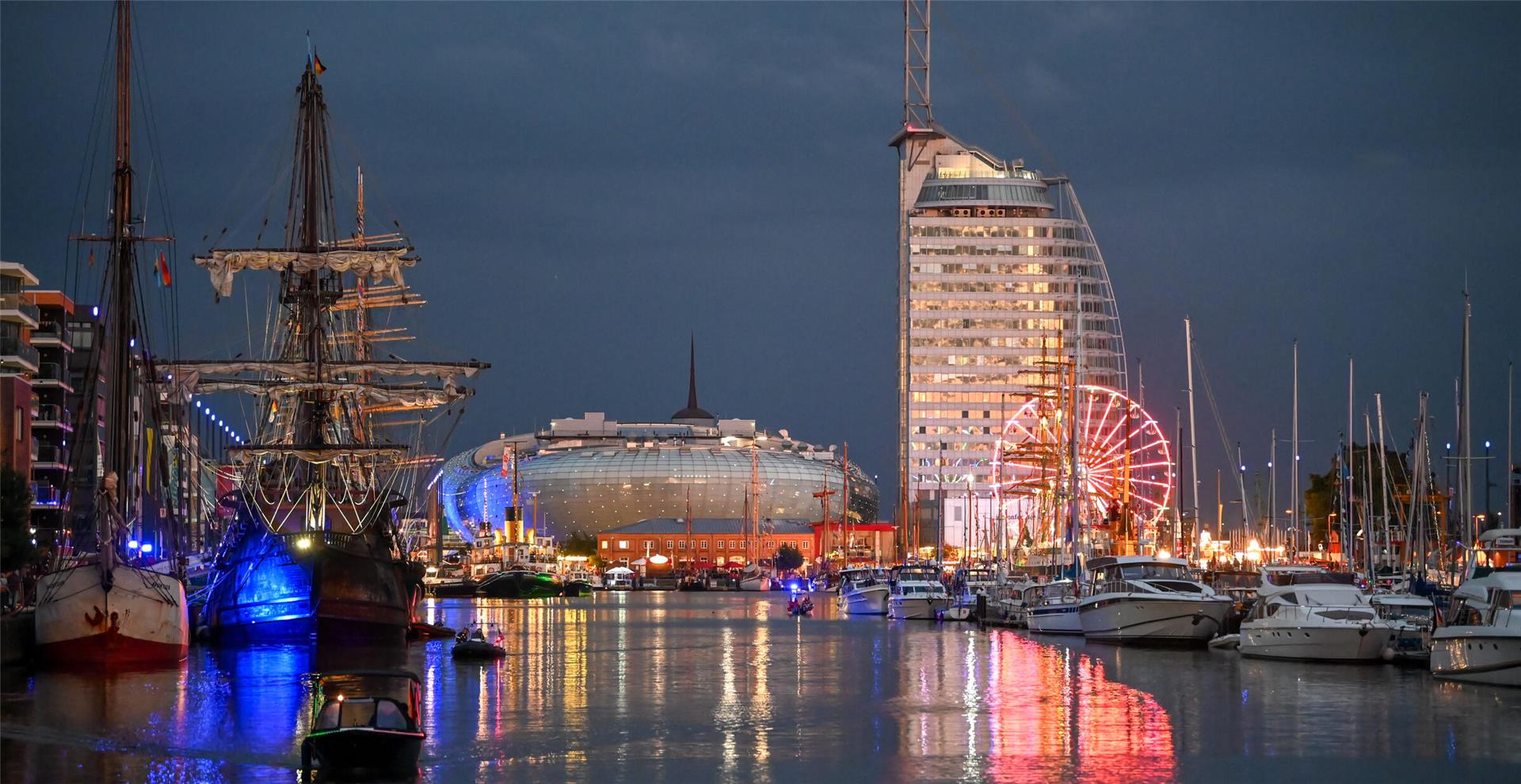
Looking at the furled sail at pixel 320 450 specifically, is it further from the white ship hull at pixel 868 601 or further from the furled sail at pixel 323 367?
the white ship hull at pixel 868 601

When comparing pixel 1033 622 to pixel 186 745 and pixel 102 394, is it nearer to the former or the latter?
pixel 186 745

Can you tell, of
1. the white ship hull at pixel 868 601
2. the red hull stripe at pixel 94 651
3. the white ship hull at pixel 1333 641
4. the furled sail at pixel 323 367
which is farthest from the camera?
the white ship hull at pixel 868 601

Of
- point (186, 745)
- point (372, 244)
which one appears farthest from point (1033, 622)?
point (186, 745)

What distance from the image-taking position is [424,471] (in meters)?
154

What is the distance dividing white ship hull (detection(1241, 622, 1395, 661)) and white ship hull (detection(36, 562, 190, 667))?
39.6m

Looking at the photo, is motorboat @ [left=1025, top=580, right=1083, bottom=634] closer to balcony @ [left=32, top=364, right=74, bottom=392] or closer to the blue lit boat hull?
the blue lit boat hull

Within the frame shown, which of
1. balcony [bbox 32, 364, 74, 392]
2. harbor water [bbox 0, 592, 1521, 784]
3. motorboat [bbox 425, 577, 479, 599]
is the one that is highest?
balcony [bbox 32, 364, 74, 392]

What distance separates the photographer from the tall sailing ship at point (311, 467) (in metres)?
78.4

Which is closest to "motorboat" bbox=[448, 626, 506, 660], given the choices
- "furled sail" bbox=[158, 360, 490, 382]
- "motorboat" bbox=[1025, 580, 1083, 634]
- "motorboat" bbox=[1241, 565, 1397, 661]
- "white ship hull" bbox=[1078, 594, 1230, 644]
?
"furled sail" bbox=[158, 360, 490, 382]

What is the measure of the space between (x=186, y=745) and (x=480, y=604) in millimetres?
107666

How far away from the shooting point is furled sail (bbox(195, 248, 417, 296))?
88.1m

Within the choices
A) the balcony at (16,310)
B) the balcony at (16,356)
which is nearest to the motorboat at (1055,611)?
the balcony at (16,356)

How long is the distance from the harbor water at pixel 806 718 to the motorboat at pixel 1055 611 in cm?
598

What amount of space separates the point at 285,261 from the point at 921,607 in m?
46.1
